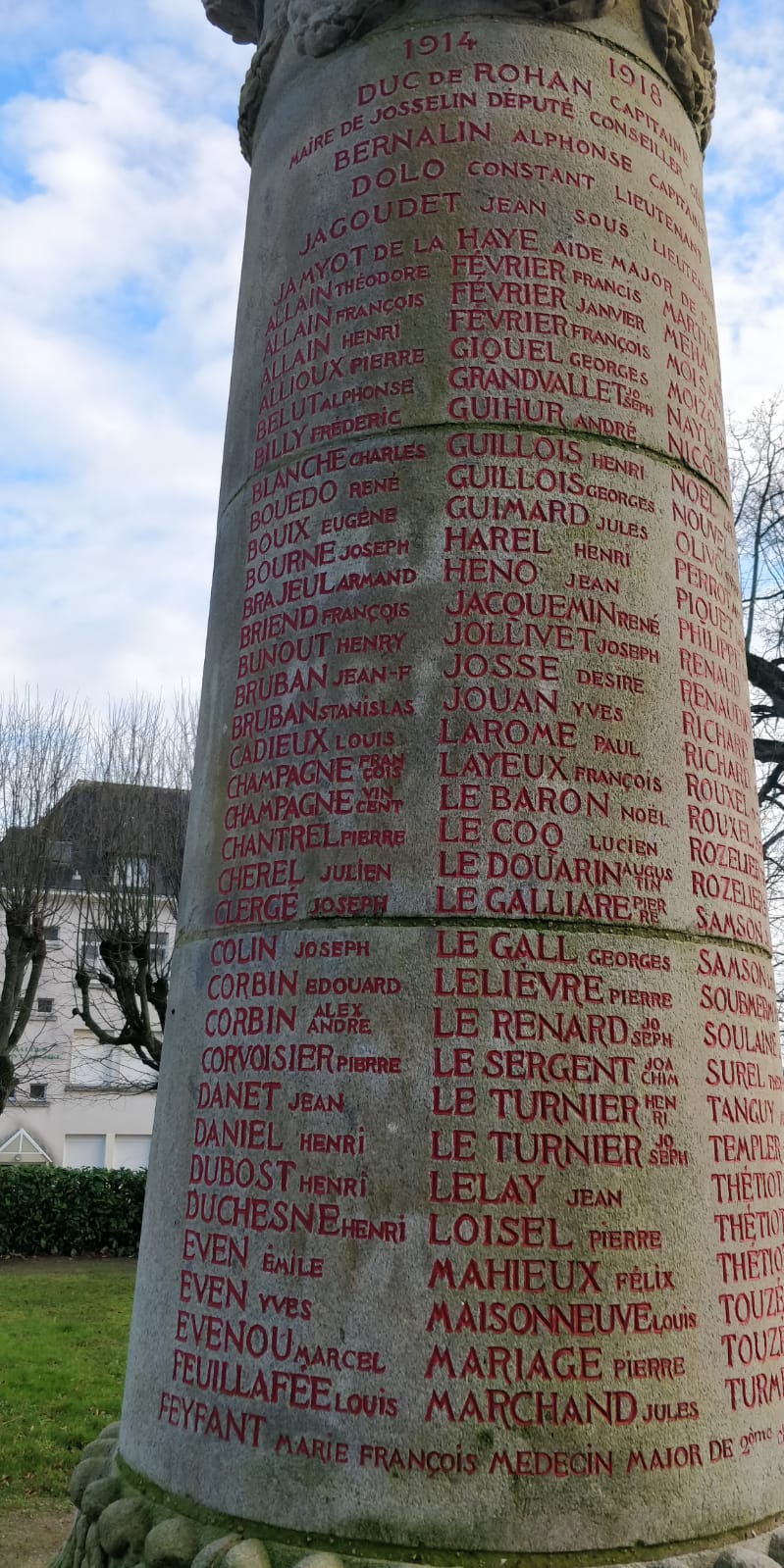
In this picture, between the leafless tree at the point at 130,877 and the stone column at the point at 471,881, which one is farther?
the leafless tree at the point at 130,877

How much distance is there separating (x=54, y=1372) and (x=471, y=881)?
973 centimetres

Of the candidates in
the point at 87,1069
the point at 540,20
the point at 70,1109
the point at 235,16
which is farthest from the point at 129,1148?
the point at 540,20

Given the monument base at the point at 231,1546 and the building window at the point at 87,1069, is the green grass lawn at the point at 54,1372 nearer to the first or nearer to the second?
the monument base at the point at 231,1546

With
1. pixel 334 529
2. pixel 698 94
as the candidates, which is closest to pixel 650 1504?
pixel 334 529

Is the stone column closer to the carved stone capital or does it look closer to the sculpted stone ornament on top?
the sculpted stone ornament on top

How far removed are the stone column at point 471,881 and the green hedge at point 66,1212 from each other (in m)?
19.4

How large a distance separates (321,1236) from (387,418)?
2.50m

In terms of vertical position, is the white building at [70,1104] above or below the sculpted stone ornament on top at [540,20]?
below

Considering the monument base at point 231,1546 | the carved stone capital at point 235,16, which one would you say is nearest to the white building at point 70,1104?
the carved stone capital at point 235,16

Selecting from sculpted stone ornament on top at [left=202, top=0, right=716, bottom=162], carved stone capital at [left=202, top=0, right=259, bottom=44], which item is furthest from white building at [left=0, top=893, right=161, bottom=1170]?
sculpted stone ornament on top at [left=202, top=0, right=716, bottom=162]

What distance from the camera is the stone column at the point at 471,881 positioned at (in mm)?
3074

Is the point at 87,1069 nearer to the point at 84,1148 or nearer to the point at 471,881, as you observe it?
the point at 84,1148

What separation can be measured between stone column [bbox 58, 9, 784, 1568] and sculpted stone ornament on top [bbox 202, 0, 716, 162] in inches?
0.9

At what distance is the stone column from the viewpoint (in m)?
3.07
